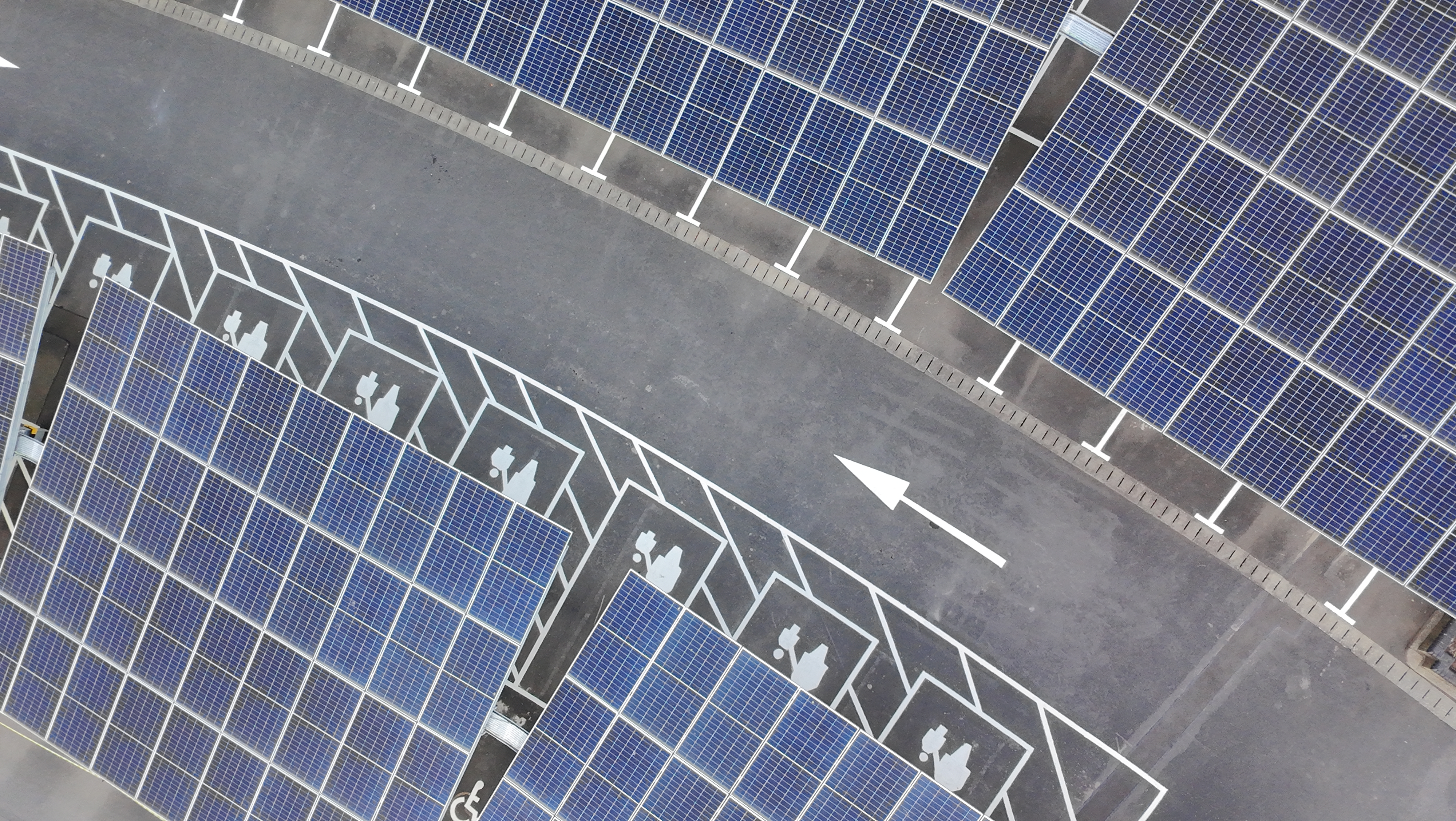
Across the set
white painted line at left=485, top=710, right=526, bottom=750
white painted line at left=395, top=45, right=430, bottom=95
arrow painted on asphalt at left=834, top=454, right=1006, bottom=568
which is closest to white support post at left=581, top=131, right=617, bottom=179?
white painted line at left=395, top=45, right=430, bottom=95

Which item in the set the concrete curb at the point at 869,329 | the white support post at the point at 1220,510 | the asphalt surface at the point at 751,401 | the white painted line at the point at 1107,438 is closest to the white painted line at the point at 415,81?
the concrete curb at the point at 869,329

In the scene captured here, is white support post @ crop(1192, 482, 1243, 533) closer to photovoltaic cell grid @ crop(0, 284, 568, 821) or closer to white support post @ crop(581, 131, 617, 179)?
photovoltaic cell grid @ crop(0, 284, 568, 821)

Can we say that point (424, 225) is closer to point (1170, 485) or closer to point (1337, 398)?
point (1170, 485)

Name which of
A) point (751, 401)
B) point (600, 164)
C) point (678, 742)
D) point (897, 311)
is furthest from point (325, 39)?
point (678, 742)

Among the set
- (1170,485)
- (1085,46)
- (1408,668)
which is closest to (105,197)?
(1085,46)

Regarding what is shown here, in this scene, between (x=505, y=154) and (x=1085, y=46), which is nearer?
(x=1085, y=46)

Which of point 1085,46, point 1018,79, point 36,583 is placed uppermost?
point 1085,46

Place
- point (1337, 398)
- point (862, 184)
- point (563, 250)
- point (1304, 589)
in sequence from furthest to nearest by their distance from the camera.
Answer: point (563, 250) → point (1304, 589) → point (862, 184) → point (1337, 398)

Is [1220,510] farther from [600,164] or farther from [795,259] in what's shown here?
[600,164]
